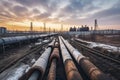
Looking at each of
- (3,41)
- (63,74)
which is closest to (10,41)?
(3,41)

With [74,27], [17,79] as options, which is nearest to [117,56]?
[17,79]

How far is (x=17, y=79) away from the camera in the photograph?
6.43 m

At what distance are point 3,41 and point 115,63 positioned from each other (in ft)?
37.2

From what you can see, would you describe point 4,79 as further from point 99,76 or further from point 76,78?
point 99,76

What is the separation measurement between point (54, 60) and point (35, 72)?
2.59 metres

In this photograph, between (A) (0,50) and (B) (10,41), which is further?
(B) (10,41)

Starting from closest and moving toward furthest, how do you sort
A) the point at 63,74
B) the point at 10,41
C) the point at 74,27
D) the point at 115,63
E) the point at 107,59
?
the point at 63,74 → the point at 115,63 → the point at 107,59 → the point at 10,41 → the point at 74,27

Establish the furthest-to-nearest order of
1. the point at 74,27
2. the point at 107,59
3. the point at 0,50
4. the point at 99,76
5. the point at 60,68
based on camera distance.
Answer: the point at 74,27 < the point at 0,50 < the point at 107,59 < the point at 60,68 < the point at 99,76

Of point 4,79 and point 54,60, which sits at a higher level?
point 54,60

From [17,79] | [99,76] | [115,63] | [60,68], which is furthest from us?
[115,63]

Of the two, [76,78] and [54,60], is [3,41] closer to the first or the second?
[54,60]

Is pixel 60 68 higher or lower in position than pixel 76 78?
lower

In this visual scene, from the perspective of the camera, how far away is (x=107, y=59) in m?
11.0

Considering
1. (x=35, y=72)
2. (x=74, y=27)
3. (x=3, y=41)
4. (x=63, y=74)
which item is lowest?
(x=63, y=74)
